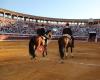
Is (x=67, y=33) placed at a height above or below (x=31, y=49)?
above

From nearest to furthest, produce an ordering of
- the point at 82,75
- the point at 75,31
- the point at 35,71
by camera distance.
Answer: the point at 82,75, the point at 35,71, the point at 75,31

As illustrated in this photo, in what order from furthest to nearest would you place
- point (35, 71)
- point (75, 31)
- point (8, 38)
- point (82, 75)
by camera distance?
point (75, 31)
point (8, 38)
point (35, 71)
point (82, 75)

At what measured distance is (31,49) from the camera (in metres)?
14.3

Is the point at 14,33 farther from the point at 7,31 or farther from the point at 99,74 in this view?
the point at 99,74

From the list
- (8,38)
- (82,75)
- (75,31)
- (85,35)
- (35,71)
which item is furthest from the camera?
(75,31)

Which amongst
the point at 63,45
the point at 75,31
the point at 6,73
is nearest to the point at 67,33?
the point at 63,45

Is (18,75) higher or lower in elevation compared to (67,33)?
lower

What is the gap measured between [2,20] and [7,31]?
845cm

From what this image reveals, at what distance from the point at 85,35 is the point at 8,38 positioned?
16.4m

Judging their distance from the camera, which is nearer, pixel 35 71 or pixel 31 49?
pixel 35 71

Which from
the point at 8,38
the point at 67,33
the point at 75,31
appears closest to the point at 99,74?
the point at 67,33

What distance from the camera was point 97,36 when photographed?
48.8 metres

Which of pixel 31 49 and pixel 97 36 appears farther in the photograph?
pixel 97 36

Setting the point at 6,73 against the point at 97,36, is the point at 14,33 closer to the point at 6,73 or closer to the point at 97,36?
the point at 97,36
